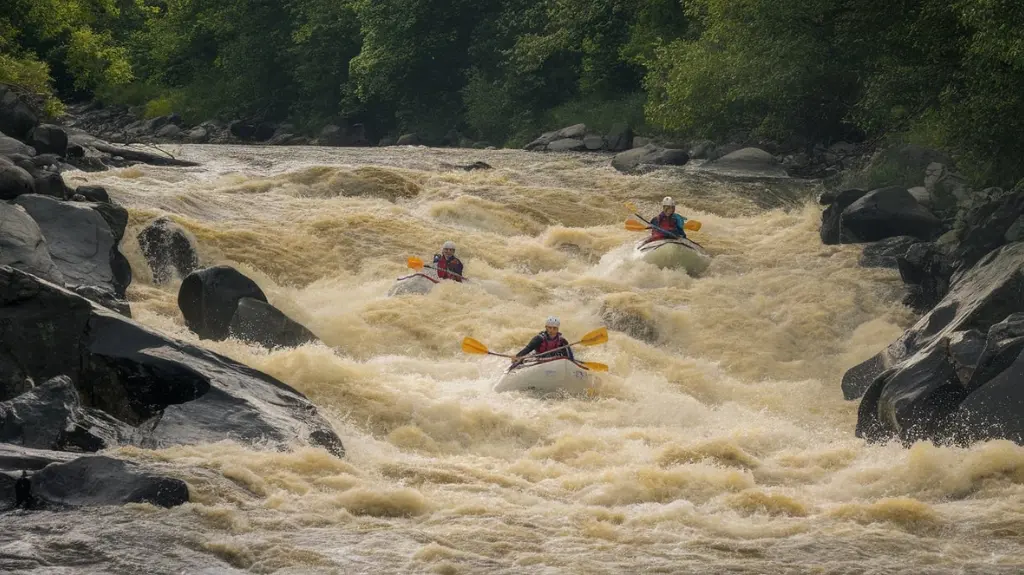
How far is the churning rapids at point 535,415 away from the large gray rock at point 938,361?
458mm

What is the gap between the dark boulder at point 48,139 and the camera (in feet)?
68.5

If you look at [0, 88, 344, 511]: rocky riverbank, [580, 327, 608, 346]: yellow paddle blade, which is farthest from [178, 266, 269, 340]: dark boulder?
[580, 327, 608, 346]: yellow paddle blade

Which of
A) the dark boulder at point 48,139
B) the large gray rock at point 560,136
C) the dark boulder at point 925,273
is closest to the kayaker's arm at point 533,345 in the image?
the dark boulder at point 925,273

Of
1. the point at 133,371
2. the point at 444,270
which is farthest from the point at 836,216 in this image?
the point at 133,371

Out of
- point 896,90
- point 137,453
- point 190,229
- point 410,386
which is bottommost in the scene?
point 137,453

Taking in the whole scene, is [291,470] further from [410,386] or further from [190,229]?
[190,229]

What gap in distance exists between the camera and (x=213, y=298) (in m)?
13.6

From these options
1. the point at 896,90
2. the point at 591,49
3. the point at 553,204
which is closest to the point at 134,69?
the point at 591,49

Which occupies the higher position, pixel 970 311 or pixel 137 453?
pixel 970 311

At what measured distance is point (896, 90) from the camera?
2145 cm

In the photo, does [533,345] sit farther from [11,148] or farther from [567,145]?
[567,145]

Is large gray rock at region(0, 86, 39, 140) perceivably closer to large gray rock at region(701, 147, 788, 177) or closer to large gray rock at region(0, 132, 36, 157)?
large gray rock at region(0, 132, 36, 157)

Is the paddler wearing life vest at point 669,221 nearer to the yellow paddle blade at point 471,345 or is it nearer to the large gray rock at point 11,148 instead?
the yellow paddle blade at point 471,345

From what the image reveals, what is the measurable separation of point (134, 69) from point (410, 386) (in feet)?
140
